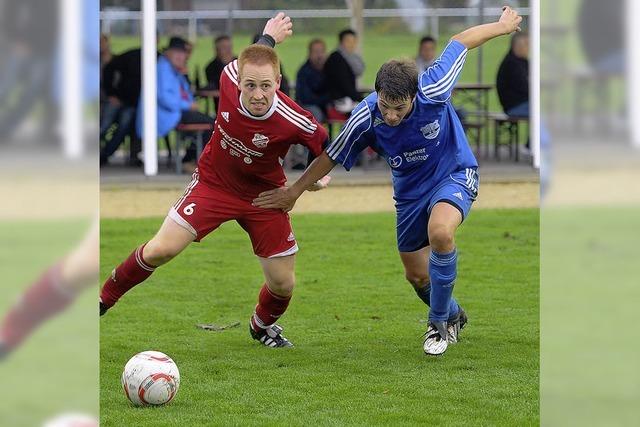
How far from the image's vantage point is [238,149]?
6246 mm

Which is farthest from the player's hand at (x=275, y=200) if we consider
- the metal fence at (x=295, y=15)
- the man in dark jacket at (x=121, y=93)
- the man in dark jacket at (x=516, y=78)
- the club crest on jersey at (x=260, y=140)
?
the metal fence at (x=295, y=15)

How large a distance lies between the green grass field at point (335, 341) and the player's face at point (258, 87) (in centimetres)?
148

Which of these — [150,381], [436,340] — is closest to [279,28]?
[436,340]

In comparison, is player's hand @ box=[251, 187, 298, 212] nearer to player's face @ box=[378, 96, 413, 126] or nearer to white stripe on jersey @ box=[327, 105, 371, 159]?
white stripe on jersey @ box=[327, 105, 371, 159]

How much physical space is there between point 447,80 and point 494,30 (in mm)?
374

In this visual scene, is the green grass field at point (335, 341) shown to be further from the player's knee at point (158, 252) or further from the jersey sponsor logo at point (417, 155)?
the jersey sponsor logo at point (417, 155)

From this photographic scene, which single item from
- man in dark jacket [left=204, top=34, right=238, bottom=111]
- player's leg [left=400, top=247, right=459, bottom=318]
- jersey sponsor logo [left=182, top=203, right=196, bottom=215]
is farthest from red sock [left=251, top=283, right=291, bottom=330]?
Result: man in dark jacket [left=204, top=34, right=238, bottom=111]

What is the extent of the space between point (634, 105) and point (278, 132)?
474cm

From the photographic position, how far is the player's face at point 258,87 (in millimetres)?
5842

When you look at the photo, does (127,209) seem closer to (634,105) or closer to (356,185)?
(356,185)

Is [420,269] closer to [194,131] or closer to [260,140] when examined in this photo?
[260,140]

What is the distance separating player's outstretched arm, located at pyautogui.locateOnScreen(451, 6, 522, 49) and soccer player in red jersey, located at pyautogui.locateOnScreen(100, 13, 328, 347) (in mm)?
973

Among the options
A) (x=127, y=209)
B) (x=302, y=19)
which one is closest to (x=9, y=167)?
(x=127, y=209)

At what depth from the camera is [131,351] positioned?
6.63 metres
